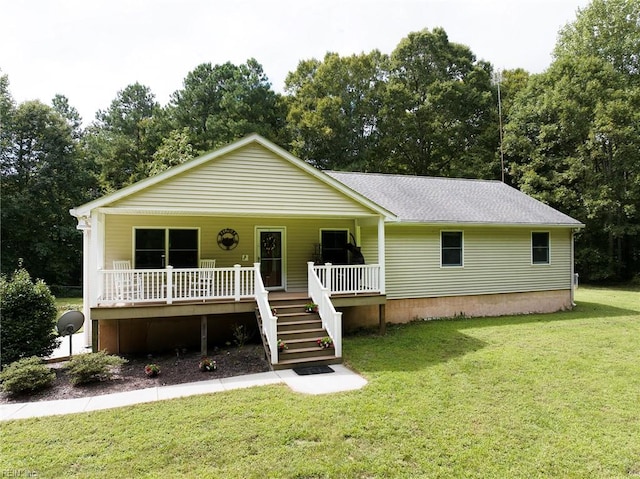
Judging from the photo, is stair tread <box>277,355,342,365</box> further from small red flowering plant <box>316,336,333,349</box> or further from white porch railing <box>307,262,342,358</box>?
small red flowering plant <box>316,336,333,349</box>

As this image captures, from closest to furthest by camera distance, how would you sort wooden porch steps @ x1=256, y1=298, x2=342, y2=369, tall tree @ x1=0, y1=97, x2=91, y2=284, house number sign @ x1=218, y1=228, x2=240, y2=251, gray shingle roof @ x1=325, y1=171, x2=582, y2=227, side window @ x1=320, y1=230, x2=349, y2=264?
1. wooden porch steps @ x1=256, y1=298, x2=342, y2=369
2. house number sign @ x1=218, y1=228, x2=240, y2=251
3. side window @ x1=320, y1=230, x2=349, y2=264
4. gray shingle roof @ x1=325, y1=171, x2=582, y2=227
5. tall tree @ x1=0, y1=97, x2=91, y2=284

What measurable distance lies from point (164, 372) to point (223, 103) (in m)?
25.1

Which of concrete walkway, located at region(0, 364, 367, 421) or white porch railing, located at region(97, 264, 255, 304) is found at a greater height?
white porch railing, located at region(97, 264, 255, 304)

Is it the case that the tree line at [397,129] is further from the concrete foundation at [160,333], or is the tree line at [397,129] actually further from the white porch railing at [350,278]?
the white porch railing at [350,278]

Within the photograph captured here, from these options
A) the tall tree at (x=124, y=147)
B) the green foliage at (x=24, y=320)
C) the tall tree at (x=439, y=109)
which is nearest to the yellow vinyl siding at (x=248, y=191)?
the green foliage at (x=24, y=320)

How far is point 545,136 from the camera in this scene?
25953 millimetres

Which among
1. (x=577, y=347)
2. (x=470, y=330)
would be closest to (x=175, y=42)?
(x=470, y=330)

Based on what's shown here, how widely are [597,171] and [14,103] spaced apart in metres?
39.4

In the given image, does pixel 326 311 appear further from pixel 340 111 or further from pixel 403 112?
pixel 403 112

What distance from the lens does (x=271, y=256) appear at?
11.6 meters

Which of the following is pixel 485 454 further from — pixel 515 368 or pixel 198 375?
pixel 198 375

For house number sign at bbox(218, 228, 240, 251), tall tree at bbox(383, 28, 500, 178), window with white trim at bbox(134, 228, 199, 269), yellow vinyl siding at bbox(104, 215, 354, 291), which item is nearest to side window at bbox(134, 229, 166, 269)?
window with white trim at bbox(134, 228, 199, 269)

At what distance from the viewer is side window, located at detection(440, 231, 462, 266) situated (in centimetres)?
1250

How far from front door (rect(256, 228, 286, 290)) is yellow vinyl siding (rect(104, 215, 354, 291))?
19 centimetres
